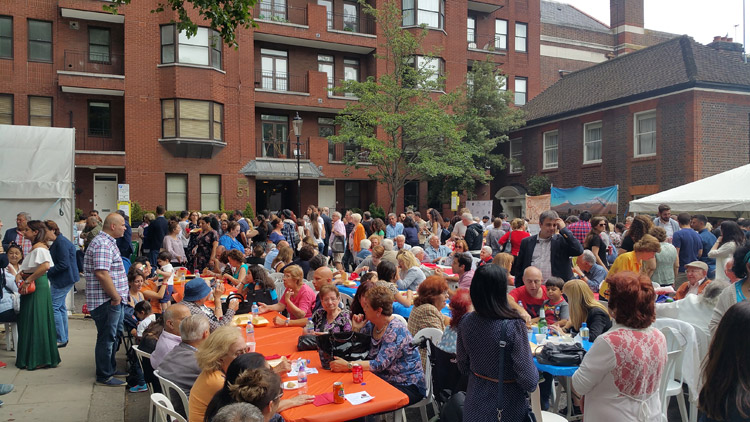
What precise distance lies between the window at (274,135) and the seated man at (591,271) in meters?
20.6

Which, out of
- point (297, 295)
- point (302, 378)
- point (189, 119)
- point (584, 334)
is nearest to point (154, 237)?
point (297, 295)

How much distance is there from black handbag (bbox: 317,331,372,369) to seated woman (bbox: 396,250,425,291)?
3372mm

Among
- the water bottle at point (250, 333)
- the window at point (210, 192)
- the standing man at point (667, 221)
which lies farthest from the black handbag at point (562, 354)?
the window at point (210, 192)

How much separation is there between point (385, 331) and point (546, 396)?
7.05ft

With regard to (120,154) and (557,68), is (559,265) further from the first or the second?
(557,68)

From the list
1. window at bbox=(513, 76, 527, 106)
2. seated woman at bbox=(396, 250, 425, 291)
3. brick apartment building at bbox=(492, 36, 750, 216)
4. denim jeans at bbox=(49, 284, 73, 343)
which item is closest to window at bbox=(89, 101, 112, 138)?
denim jeans at bbox=(49, 284, 73, 343)

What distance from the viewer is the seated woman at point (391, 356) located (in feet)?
14.7

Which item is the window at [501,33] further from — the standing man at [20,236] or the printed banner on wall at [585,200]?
the standing man at [20,236]

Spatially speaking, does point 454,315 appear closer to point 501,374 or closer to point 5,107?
point 501,374

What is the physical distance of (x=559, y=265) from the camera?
718cm

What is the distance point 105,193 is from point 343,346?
22.9 m

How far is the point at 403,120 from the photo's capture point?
22219 mm

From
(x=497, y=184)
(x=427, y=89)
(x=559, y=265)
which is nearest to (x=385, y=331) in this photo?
(x=559, y=265)

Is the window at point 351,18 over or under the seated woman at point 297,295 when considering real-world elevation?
over
